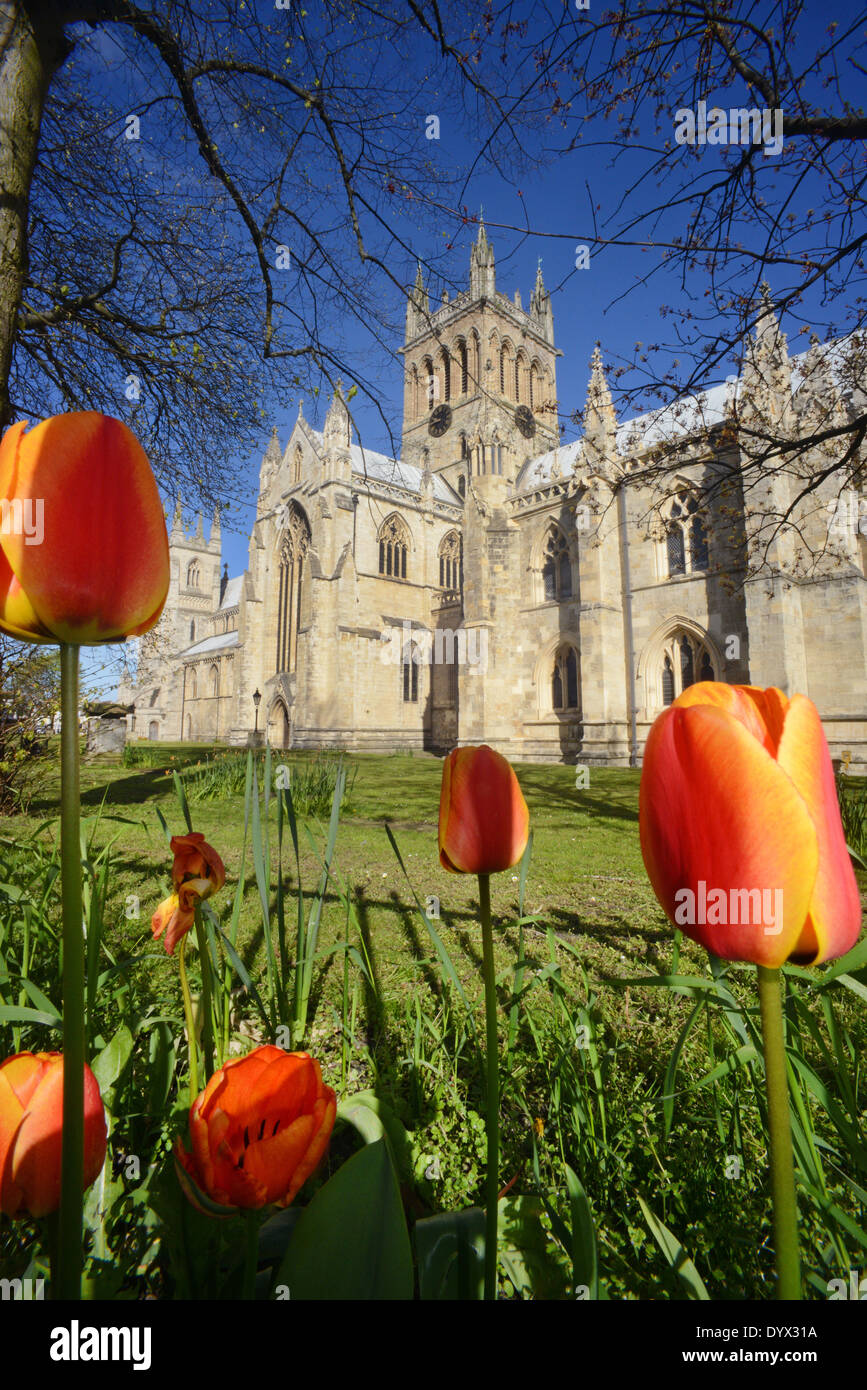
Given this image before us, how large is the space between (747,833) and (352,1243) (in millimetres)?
586


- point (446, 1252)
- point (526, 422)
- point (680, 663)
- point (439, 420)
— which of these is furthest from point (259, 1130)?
point (439, 420)

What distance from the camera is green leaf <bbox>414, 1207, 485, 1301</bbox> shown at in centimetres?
81

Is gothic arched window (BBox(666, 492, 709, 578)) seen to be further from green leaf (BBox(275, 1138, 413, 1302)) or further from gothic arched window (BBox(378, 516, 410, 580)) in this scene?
green leaf (BBox(275, 1138, 413, 1302))

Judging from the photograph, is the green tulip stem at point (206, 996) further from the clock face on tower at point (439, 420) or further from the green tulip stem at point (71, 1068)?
the clock face on tower at point (439, 420)

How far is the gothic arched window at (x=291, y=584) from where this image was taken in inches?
1083

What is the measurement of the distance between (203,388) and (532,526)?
53.3 ft

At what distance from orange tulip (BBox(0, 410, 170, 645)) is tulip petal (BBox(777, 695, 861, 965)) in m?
0.64

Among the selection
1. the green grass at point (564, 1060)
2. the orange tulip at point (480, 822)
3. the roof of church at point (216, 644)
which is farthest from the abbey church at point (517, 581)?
the orange tulip at point (480, 822)

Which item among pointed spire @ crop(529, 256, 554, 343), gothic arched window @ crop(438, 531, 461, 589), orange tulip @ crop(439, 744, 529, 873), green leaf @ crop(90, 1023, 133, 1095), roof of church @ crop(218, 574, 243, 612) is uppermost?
pointed spire @ crop(529, 256, 554, 343)

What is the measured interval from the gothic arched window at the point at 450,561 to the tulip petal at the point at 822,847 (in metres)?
28.0

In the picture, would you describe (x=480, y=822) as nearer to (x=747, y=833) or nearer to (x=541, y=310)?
(x=747, y=833)

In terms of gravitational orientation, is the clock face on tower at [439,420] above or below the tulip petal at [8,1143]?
above

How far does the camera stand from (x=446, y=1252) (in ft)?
2.83

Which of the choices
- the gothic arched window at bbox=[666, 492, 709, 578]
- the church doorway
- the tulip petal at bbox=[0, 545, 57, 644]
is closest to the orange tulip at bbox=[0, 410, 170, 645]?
the tulip petal at bbox=[0, 545, 57, 644]
